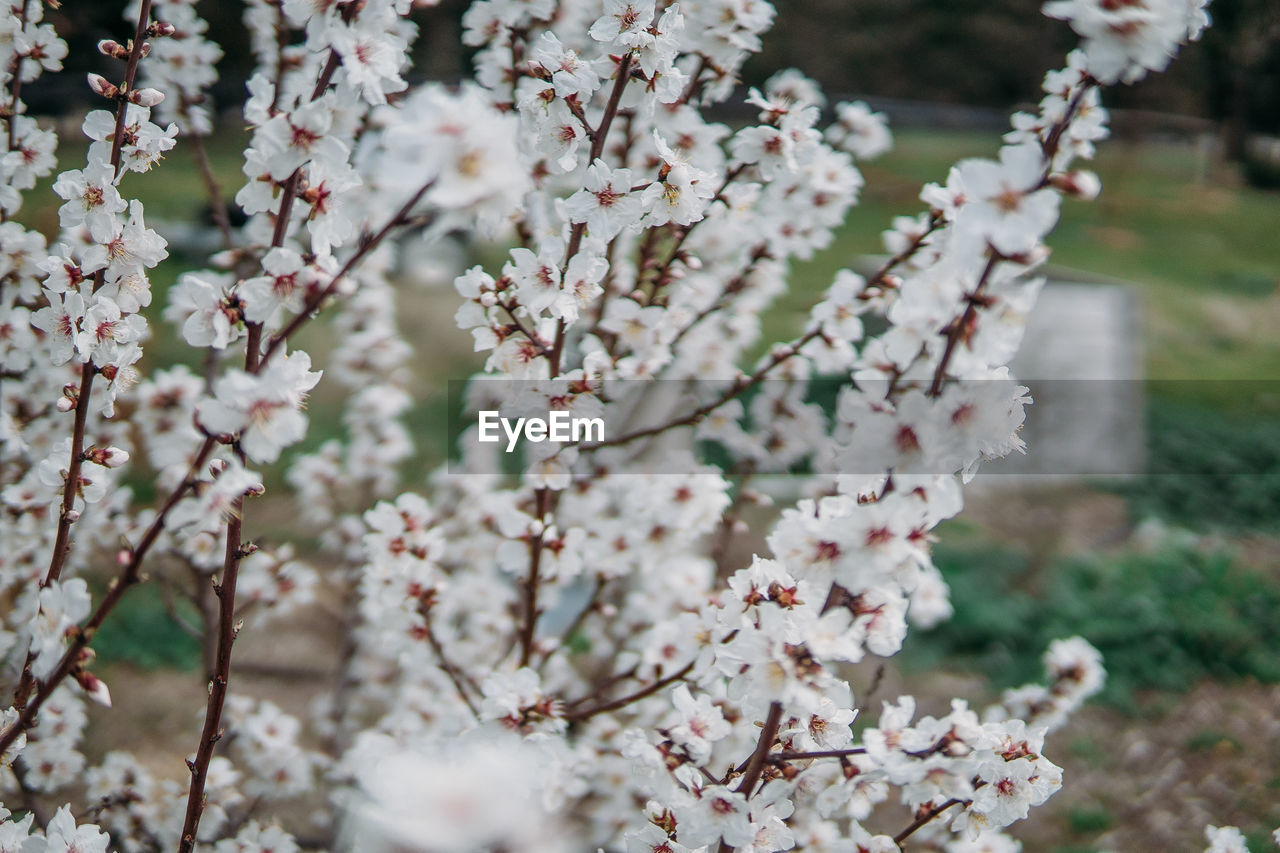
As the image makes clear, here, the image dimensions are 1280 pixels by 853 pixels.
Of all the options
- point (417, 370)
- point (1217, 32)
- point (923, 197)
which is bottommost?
point (417, 370)

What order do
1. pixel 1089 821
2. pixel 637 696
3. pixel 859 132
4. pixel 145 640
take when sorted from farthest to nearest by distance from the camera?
pixel 145 640 < pixel 1089 821 < pixel 859 132 < pixel 637 696

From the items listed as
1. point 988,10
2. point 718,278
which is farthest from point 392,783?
point 988,10

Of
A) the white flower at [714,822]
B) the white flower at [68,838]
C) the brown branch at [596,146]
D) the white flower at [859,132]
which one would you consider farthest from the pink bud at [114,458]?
the white flower at [859,132]

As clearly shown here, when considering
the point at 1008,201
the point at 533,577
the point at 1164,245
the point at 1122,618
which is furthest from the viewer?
the point at 1164,245

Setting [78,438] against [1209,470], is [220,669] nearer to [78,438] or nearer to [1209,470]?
[78,438]

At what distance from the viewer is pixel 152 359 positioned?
18.0ft

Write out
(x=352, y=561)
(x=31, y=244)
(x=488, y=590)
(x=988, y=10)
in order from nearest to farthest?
A: (x=31, y=244)
(x=488, y=590)
(x=352, y=561)
(x=988, y=10)

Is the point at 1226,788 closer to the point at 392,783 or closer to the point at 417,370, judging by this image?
the point at 392,783

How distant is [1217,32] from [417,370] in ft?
27.6

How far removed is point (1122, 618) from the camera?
385 cm

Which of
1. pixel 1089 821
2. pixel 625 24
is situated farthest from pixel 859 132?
pixel 1089 821

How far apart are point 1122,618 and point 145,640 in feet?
13.7

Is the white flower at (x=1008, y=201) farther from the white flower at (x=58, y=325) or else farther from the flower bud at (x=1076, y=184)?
the white flower at (x=58, y=325)

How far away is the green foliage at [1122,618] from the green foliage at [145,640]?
2990mm
